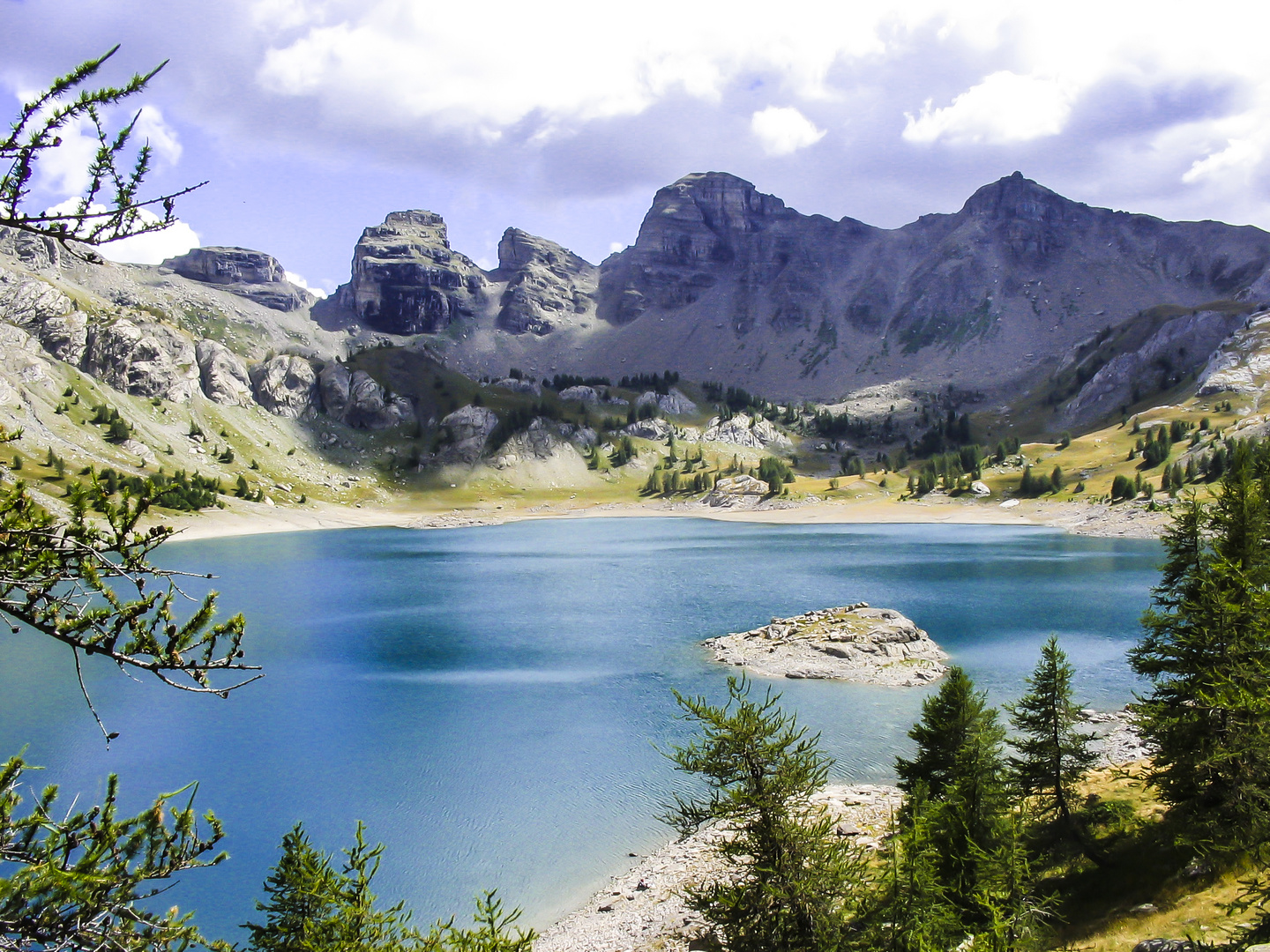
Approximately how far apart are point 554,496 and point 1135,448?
128194mm

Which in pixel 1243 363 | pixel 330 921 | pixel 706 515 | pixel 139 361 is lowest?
pixel 706 515

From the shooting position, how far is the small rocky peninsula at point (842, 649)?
3812cm

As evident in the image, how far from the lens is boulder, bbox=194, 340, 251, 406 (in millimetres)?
180750

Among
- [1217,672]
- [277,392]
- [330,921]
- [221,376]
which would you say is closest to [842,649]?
[1217,672]

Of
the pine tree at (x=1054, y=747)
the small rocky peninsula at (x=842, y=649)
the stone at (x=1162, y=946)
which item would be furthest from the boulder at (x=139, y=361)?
the stone at (x=1162, y=946)

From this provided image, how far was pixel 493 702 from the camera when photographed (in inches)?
1454

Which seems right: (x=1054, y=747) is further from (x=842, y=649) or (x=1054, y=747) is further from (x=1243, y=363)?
(x=1243, y=363)

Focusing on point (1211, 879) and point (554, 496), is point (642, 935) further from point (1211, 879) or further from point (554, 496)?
point (554, 496)

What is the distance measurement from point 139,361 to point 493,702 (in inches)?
6773

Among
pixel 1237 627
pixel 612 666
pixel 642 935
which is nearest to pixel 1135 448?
pixel 612 666

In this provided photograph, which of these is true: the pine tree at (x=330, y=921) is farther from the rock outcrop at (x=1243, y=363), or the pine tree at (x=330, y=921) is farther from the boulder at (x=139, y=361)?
the boulder at (x=139, y=361)

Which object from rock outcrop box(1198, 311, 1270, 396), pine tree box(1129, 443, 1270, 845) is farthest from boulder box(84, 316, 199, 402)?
rock outcrop box(1198, 311, 1270, 396)

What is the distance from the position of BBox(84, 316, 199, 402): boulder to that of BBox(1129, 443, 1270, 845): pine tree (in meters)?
194

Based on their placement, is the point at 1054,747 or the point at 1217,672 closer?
the point at 1217,672
